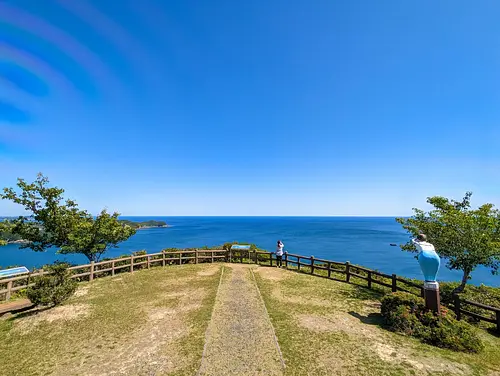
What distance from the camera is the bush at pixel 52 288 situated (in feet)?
29.8

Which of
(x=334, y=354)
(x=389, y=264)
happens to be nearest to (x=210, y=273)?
(x=334, y=354)

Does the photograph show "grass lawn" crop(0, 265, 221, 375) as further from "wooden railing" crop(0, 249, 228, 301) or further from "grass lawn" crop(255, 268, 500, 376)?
"grass lawn" crop(255, 268, 500, 376)

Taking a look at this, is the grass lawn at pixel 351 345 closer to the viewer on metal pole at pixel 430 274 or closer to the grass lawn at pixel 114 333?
the viewer on metal pole at pixel 430 274

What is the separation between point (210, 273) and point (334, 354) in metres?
10.2

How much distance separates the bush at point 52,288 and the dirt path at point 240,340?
20.4ft

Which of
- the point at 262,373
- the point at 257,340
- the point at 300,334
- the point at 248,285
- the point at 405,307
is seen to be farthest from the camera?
the point at 248,285

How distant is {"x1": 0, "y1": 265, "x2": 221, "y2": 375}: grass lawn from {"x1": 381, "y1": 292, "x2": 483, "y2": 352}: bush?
6195mm

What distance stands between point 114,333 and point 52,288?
163 inches

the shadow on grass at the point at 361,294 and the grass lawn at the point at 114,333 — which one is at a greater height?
the grass lawn at the point at 114,333

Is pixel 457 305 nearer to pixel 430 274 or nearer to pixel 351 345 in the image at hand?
pixel 430 274

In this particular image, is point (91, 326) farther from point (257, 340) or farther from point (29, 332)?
point (257, 340)

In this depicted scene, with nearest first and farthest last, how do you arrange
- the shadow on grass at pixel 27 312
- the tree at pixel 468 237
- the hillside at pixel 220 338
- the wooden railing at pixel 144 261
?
the hillside at pixel 220 338
the shadow on grass at pixel 27 312
the tree at pixel 468 237
the wooden railing at pixel 144 261

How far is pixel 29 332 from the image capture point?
7.70 m

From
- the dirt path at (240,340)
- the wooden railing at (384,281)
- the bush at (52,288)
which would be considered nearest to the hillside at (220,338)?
the dirt path at (240,340)
